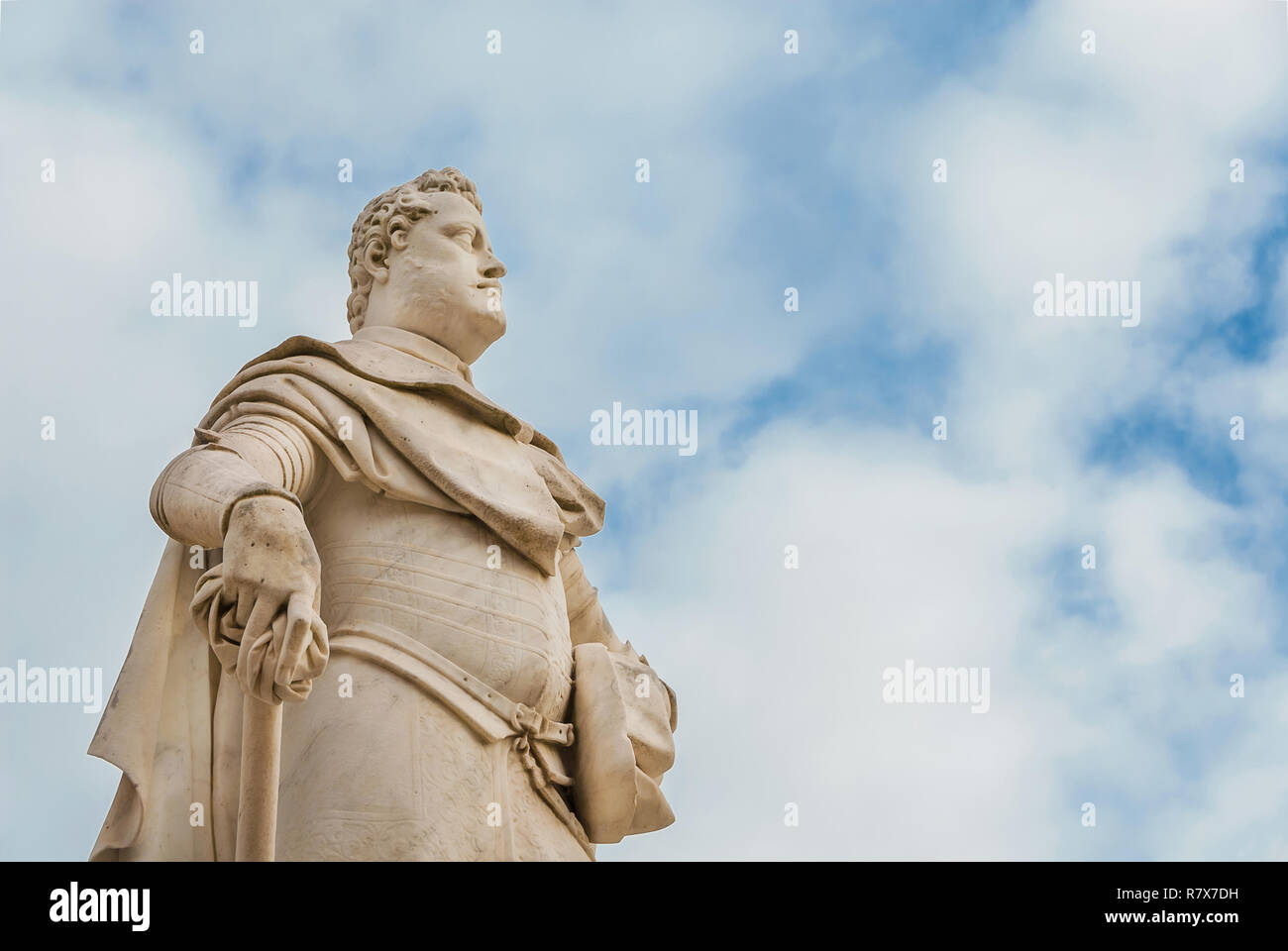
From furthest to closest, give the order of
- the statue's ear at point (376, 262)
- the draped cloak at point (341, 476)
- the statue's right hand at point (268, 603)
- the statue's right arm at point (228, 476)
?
the statue's ear at point (376, 262) → the draped cloak at point (341, 476) → the statue's right arm at point (228, 476) → the statue's right hand at point (268, 603)

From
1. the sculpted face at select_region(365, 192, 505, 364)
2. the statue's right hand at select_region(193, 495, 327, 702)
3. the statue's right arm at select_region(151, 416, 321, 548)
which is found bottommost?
the statue's right hand at select_region(193, 495, 327, 702)

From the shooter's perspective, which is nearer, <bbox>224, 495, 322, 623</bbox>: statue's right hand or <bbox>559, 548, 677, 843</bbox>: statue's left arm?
<bbox>224, 495, 322, 623</bbox>: statue's right hand

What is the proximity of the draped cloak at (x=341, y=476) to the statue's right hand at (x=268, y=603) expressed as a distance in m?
1.17

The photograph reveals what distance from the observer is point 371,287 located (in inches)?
444

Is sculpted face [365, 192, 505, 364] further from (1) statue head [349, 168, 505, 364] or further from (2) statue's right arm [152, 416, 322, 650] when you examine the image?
(2) statue's right arm [152, 416, 322, 650]

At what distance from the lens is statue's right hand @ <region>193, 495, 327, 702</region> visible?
817 centimetres

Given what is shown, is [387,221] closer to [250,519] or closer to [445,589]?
[445,589]

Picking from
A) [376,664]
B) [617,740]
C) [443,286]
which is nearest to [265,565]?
[376,664]

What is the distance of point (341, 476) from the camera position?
9984mm

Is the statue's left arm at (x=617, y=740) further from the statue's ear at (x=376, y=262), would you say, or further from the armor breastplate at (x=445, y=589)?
the statue's ear at (x=376, y=262)

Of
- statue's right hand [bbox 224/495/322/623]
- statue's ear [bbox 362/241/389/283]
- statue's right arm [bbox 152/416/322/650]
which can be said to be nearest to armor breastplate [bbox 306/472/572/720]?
statue's right arm [bbox 152/416/322/650]

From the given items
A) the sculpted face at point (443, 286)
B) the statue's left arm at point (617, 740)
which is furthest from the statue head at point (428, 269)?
the statue's left arm at point (617, 740)

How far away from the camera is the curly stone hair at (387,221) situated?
1122 cm
